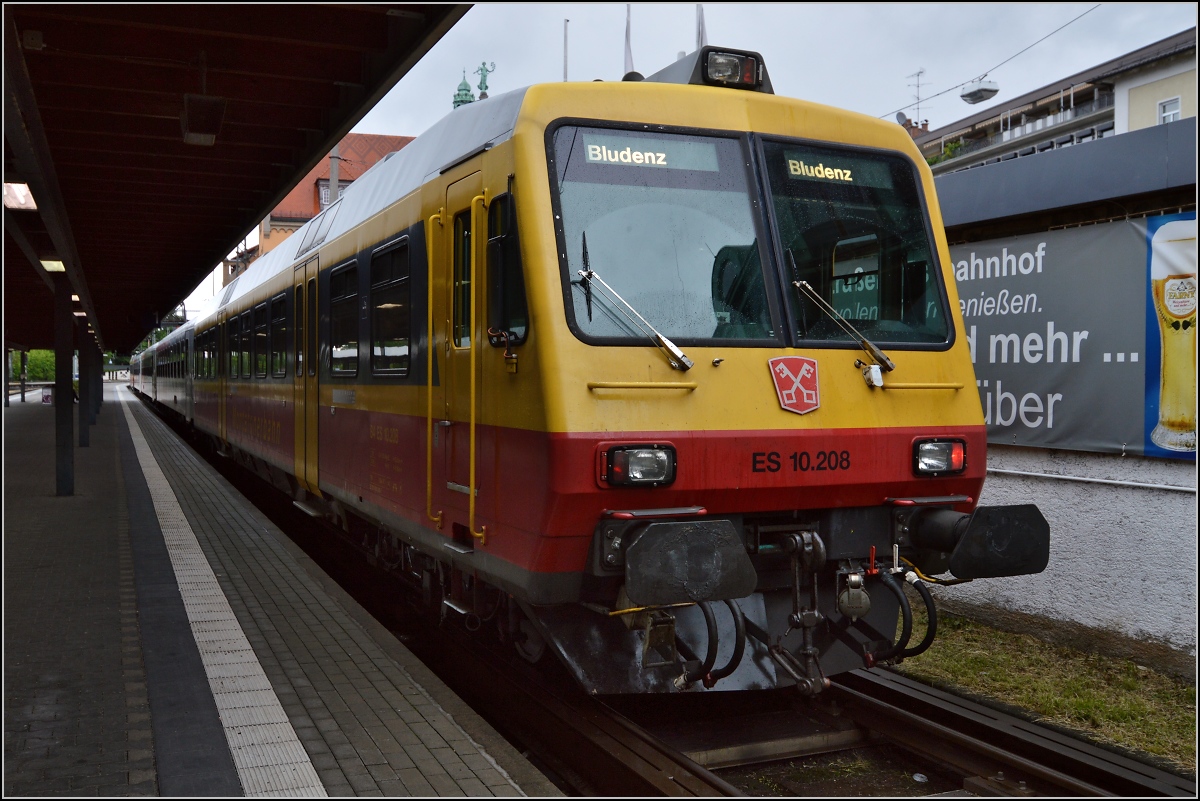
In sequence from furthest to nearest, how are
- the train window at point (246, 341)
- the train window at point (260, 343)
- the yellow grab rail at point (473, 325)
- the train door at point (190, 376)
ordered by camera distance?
the train door at point (190, 376)
the train window at point (246, 341)
the train window at point (260, 343)
the yellow grab rail at point (473, 325)

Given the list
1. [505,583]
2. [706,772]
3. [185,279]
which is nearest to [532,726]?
[505,583]

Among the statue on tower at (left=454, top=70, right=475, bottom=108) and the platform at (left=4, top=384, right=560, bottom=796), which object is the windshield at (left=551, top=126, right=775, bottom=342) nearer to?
the platform at (left=4, top=384, right=560, bottom=796)

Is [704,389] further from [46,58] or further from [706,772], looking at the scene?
[46,58]

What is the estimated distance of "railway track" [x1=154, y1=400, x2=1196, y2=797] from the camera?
172 inches

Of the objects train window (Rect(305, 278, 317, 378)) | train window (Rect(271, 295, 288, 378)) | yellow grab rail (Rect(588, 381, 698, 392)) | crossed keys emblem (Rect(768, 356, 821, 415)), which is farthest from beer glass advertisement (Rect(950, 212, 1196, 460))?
train window (Rect(271, 295, 288, 378))

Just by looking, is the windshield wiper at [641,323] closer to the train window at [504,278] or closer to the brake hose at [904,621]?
the train window at [504,278]

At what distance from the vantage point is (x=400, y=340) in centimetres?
644

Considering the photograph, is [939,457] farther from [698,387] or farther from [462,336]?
[462,336]

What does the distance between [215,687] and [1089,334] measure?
19.3ft

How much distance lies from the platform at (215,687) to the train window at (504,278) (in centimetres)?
185

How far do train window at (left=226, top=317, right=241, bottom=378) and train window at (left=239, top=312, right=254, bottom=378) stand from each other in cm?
36

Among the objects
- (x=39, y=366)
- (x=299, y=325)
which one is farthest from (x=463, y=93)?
(x=39, y=366)

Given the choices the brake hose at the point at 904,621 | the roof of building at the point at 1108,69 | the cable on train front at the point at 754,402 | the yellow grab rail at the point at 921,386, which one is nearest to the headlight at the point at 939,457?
the cable on train front at the point at 754,402

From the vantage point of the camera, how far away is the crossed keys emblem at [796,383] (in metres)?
4.73
